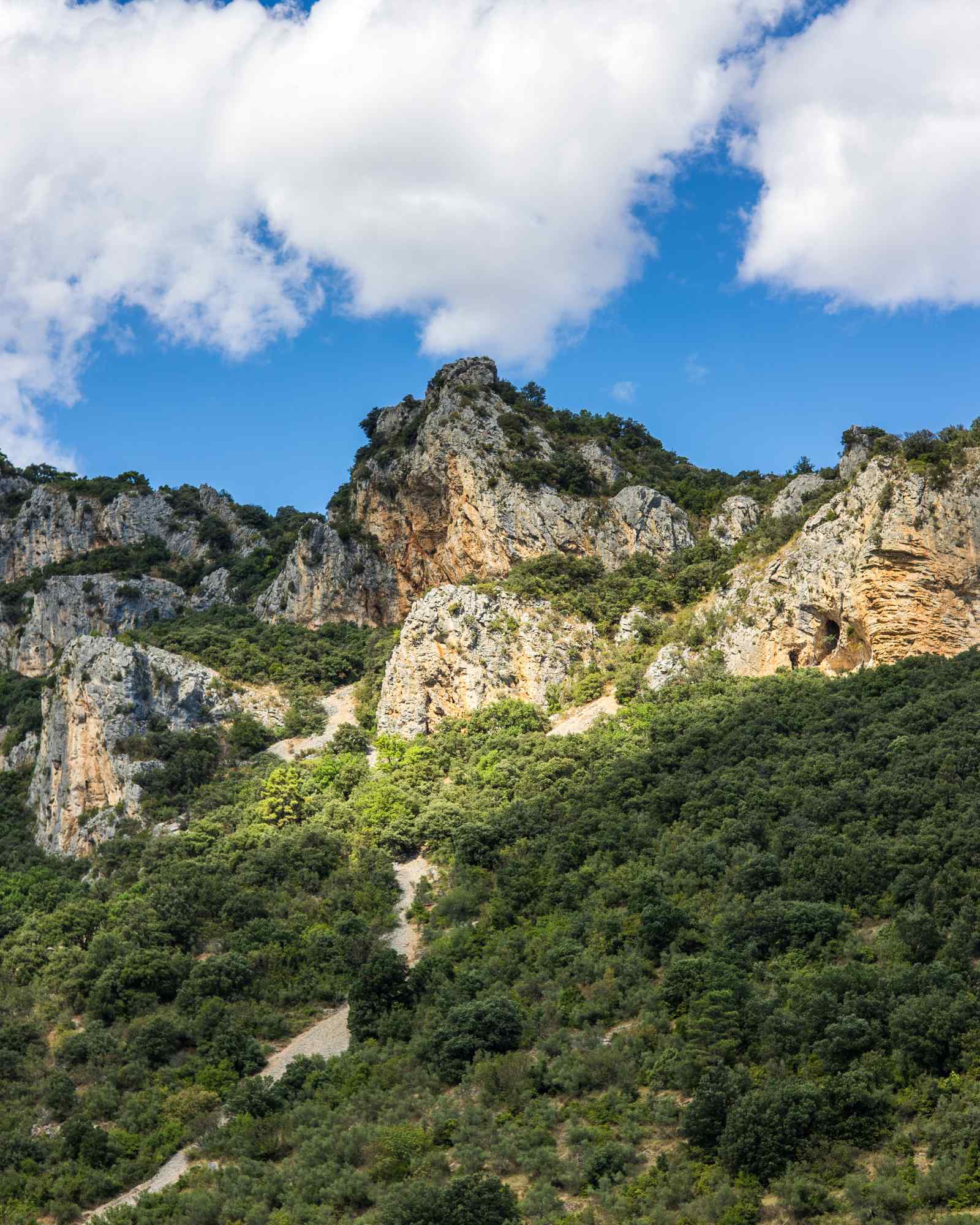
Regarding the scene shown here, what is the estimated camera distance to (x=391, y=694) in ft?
217

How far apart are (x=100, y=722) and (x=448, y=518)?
26365 millimetres

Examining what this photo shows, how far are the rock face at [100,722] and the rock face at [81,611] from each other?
58.6 ft

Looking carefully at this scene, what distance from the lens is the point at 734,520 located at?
77312 millimetres

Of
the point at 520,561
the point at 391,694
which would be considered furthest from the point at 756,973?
the point at 520,561

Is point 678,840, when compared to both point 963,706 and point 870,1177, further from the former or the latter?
point 870,1177

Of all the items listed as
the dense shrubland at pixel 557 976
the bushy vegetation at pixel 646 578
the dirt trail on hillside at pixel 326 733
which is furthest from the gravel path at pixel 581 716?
the dirt trail on hillside at pixel 326 733

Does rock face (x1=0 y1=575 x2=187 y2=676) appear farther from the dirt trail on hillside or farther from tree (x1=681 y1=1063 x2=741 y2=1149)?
tree (x1=681 y1=1063 x2=741 y2=1149)

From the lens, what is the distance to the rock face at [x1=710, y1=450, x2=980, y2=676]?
2192 inches

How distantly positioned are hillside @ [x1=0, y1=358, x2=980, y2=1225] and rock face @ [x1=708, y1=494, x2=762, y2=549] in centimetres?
26

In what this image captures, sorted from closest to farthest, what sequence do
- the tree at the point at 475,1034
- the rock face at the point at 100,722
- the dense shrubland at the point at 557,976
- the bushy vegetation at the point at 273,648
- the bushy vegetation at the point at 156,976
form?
the dense shrubland at the point at 557,976
the tree at the point at 475,1034
the bushy vegetation at the point at 156,976
the rock face at the point at 100,722
the bushy vegetation at the point at 273,648

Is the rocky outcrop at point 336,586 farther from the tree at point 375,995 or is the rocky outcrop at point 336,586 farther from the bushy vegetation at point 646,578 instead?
the tree at point 375,995

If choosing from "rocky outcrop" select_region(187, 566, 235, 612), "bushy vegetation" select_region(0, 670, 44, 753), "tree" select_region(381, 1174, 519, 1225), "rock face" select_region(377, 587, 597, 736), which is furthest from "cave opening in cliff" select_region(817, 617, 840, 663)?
"rocky outcrop" select_region(187, 566, 235, 612)

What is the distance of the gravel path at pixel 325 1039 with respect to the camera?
35.4 m

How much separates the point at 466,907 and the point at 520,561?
31939 millimetres
